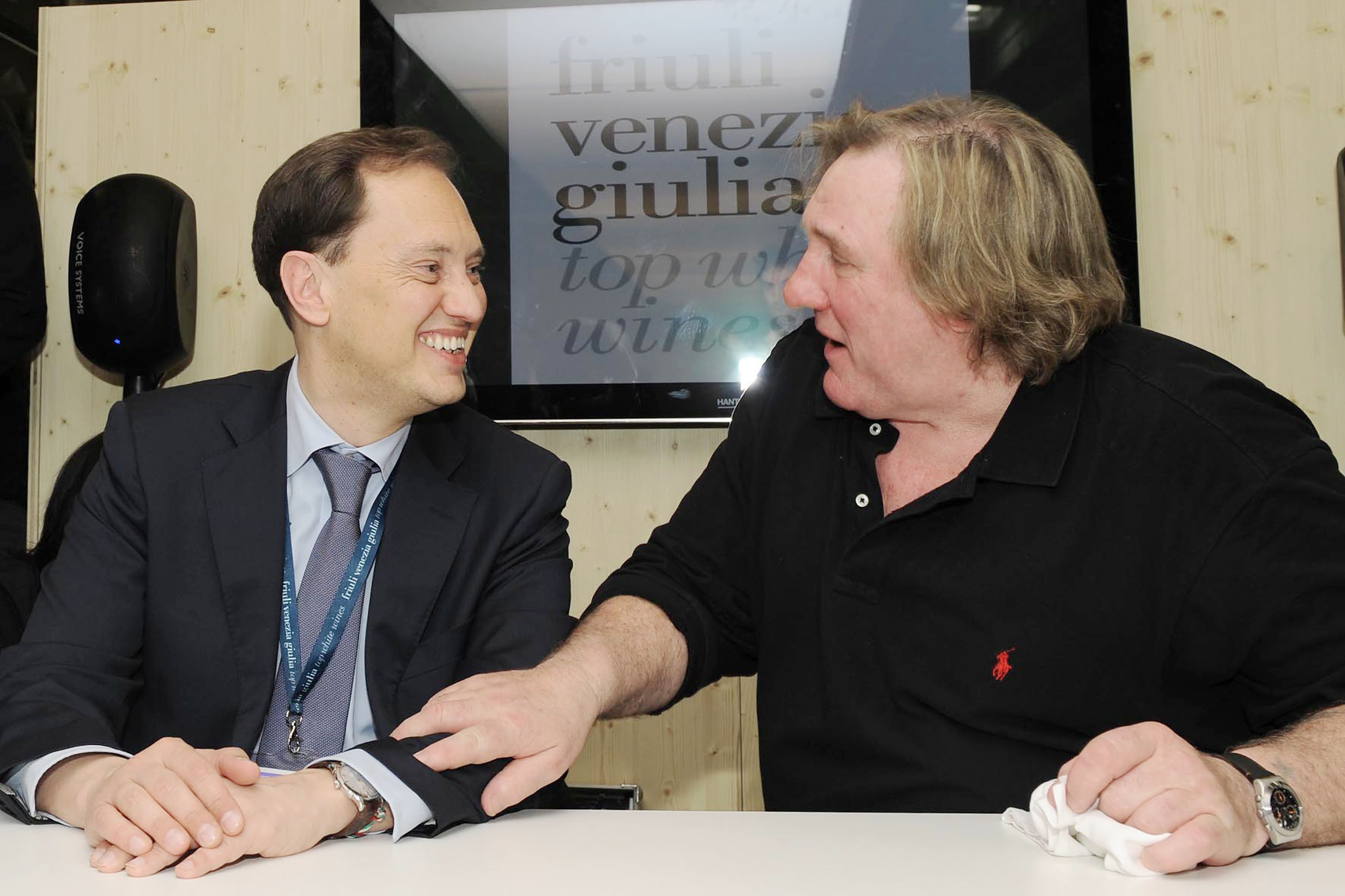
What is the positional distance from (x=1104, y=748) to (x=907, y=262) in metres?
0.79

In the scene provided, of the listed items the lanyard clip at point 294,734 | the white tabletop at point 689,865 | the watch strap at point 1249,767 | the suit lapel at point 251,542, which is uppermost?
the suit lapel at point 251,542

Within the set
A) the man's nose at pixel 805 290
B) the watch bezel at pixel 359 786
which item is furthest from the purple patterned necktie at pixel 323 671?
the man's nose at pixel 805 290

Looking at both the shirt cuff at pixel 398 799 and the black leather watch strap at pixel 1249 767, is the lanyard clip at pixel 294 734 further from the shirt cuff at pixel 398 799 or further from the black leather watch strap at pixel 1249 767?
the black leather watch strap at pixel 1249 767

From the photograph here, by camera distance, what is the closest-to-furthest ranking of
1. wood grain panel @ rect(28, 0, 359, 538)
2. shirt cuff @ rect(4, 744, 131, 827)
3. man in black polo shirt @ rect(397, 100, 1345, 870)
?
shirt cuff @ rect(4, 744, 131, 827) → man in black polo shirt @ rect(397, 100, 1345, 870) → wood grain panel @ rect(28, 0, 359, 538)

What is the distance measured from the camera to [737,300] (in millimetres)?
2848

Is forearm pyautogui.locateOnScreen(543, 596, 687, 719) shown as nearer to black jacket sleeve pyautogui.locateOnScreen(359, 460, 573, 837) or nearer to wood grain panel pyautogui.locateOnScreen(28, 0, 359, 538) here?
black jacket sleeve pyautogui.locateOnScreen(359, 460, 573, 837)

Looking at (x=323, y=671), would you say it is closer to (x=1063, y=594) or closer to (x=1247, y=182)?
(x=1063, y=594)

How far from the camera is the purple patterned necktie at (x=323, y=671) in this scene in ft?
5.23

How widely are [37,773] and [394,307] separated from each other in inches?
34.1

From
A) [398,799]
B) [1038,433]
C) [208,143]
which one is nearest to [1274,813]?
[1038,433]

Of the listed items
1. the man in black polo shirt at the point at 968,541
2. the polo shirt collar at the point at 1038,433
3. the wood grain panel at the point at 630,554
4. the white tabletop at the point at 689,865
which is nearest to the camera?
the white tabletop at the point at 689,865

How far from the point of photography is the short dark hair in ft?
5.99

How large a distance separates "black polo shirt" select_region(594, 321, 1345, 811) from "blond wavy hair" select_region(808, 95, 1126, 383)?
6 cm

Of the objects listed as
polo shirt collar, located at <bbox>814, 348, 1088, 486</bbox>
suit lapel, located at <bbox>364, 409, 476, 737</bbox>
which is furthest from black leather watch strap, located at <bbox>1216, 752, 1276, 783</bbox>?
suit lapel, located at <bbox>364, 409, 476, 737</bbox>
